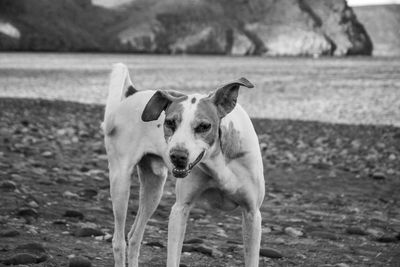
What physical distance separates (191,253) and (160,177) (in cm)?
84

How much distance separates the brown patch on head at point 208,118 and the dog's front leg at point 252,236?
0.71 meters

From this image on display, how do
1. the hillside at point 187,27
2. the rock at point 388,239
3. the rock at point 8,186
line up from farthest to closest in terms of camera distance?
the hillside at point 187,27, the rock at point 8,186, the rock at point 388,239

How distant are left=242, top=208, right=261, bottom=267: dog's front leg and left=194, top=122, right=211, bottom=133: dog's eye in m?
0.84

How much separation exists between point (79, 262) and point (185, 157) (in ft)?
5.79

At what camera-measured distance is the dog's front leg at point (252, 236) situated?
519cm

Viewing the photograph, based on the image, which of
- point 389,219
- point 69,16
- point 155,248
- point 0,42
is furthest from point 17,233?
point 69,16

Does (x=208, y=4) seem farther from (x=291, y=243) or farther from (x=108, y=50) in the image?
(x=291, y=243)

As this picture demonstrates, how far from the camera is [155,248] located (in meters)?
6.71

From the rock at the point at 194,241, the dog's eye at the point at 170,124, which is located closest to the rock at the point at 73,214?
the rock at the point at 194,241

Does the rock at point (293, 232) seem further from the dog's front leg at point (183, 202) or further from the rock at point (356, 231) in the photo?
the dog's front leg at point (183, 202)

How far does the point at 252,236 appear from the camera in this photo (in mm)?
5195

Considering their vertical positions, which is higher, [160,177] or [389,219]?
[160,177]

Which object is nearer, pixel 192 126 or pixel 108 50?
pixel 192 126

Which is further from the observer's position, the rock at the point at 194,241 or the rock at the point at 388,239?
the rock at the point at 388,239
